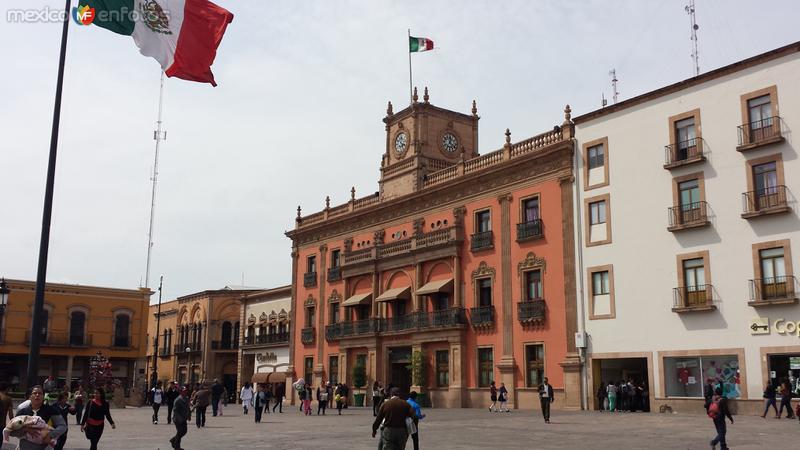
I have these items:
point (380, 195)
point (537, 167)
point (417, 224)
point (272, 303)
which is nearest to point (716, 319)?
point (537, 167)

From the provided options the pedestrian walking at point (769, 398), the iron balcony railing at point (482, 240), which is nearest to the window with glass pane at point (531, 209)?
the iron balcony railing at point (482, 240)

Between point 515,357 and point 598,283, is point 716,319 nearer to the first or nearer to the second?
point 598,283

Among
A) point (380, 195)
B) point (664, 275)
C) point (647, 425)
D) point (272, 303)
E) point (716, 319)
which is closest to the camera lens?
point (647, 425)

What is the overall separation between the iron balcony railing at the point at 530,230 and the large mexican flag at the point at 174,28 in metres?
21.8

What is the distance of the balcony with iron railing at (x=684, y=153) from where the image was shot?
3020 centimetres

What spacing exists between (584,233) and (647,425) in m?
11.8

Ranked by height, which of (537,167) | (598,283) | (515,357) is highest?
(537,167)

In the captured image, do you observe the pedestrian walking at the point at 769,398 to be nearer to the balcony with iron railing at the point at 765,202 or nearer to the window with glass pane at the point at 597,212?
the balcony with iron railing at the point at 765,202

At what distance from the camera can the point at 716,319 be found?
94.6ft

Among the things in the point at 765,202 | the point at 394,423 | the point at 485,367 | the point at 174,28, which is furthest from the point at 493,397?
the point at 174,28

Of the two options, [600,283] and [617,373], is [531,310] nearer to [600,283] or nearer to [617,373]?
[600,283]

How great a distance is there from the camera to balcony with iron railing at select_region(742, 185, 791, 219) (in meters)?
27.5

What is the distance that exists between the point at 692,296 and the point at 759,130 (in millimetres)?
6736

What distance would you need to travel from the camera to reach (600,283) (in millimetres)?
33125
